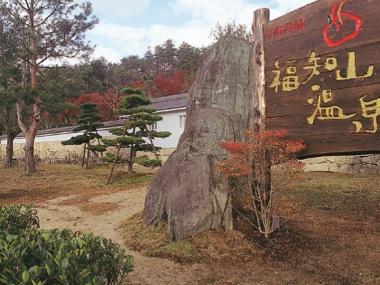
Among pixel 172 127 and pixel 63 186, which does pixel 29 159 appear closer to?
pixel 63 186

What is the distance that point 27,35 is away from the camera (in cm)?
1916

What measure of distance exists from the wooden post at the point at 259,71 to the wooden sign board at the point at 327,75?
0.08m

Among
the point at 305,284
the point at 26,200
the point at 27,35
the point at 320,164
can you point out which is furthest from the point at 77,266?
the point at 27,35

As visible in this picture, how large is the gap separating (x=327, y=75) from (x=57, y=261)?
392 cm

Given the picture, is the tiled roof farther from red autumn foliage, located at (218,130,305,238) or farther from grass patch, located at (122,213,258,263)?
red autumn foliage, located at (218,130,305,238)

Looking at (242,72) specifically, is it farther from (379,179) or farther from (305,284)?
(379,179)

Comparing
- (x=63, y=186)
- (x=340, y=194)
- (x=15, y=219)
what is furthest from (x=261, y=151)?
(x=63, y=186)

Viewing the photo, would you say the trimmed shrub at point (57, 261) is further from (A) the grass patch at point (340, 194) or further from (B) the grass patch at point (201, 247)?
(A) the grass patch at point (340, 194)

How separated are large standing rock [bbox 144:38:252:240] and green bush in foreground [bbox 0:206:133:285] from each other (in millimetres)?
3002

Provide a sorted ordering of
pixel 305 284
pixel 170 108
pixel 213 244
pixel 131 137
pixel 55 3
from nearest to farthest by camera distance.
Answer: pixel 305 284 < pixel 213 244 < pixel 131 137 < pixel 55 3 < pixel 170 108

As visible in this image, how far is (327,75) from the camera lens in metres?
5.18

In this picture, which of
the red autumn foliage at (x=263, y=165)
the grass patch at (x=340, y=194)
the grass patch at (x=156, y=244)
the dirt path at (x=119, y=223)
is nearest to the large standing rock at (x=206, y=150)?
the grass patch at (x=156, y=244)

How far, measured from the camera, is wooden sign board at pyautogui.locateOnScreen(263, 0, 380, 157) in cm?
471

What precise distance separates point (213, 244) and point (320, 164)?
36.9ft
